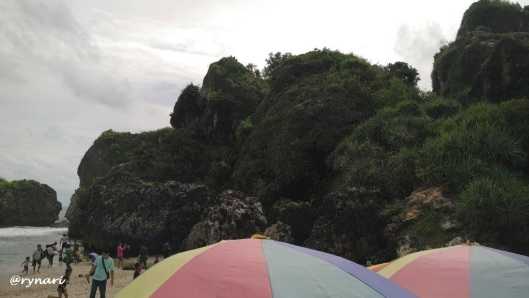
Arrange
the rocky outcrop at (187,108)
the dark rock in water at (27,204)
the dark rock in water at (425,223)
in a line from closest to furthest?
the dark rock in water at (425,223) < the rocky outcrop at (187,108) < the dark rock in water at (27,204)

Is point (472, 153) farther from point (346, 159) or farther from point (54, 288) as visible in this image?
point (54, 288)

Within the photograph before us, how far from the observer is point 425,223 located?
17297 mm

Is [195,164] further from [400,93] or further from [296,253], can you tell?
[296,253]

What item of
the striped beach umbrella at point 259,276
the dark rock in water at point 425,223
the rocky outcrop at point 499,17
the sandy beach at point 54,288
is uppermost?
the rocky outcrop at point 499,17

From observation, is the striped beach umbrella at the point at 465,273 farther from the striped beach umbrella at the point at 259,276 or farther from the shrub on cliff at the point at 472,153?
the shrub on cliff at the point at 472,153

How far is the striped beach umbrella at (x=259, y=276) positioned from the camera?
13.8 feet

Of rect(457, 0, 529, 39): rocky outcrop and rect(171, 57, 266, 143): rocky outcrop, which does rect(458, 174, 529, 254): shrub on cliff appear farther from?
rect(171, 57, 266, 143): rocky outcrop

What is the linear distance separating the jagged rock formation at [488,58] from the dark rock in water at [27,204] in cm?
9077

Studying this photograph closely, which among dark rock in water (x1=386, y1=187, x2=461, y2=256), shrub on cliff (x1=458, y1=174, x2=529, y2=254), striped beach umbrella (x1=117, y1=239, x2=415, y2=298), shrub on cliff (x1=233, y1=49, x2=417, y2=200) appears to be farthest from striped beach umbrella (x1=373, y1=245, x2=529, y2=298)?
shrub on cliff (x1=233, y1=49, x2=417, y2=200)

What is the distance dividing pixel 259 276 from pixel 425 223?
1433 cm

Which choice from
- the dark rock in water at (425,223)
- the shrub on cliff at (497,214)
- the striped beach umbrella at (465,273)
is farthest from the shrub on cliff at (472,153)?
the striped beach umbrella at (465,273)

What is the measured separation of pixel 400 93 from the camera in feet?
111

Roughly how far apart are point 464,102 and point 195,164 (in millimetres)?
26503

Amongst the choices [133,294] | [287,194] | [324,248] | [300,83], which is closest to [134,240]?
[287,194]
